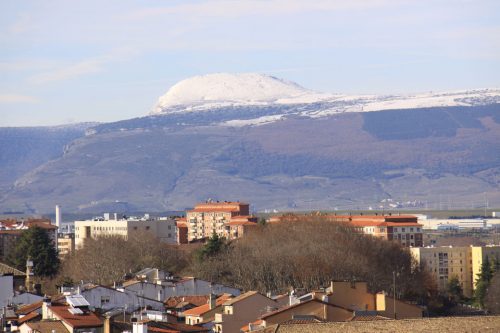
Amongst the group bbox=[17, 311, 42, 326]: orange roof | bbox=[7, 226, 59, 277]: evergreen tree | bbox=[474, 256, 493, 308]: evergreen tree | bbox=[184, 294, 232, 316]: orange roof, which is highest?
bbox=[17, 311, 42, 326]: orange roof

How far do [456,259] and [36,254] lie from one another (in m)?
35.5

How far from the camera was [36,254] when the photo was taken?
8488 cm

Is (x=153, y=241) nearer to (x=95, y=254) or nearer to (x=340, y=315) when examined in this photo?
(x=95, y=254)

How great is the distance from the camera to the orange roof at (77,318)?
37.6 meters

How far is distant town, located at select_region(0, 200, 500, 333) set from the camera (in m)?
39.7

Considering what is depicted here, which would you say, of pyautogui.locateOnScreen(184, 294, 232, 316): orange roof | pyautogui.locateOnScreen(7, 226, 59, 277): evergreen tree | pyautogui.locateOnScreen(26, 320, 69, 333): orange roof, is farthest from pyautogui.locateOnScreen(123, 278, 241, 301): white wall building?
pyautogui.locateOnScreen(7, 226, 59, 277): evergreen tree

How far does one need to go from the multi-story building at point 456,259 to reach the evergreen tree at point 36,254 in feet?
85.3

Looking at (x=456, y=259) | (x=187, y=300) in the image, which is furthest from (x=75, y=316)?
(x=456, y=259)

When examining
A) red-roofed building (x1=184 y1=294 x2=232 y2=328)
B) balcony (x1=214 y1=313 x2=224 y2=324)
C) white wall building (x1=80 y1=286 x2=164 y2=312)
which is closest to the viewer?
balcony (x1=214 y1=313 x2=224 y2=324)

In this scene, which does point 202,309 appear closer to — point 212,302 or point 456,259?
point 212,302

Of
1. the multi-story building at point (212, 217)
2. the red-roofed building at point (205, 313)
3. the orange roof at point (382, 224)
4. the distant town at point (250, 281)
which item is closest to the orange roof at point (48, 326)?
the distant town at point (250, 281)

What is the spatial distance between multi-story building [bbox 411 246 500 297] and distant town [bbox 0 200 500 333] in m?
0.11

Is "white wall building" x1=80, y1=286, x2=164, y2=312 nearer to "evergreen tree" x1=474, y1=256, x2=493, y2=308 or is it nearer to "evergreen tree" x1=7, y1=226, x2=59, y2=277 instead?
"evergreen tree" x1=7, y1=226, x2=59, y2=277

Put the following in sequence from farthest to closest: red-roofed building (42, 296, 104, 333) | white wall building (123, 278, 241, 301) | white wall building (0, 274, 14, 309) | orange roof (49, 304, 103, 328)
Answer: white wall building (123, 278, 241, 301) → white wall building (0, 274, 14, 309) → orange roof (49, 304, 103, 328) → red-roofed building (42, 296, 104, 333)
